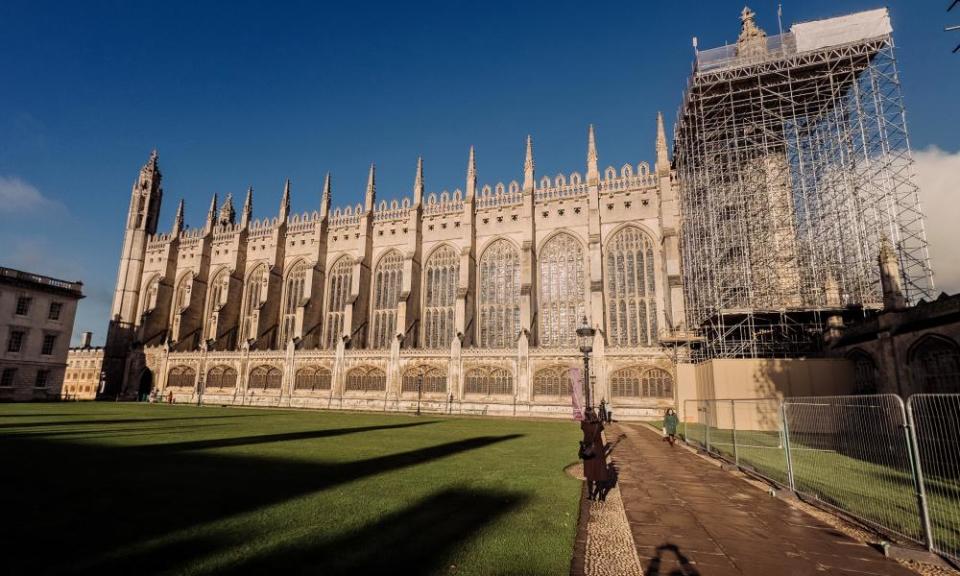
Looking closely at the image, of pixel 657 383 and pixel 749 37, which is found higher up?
pixel 749 37

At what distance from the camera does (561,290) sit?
34625 mm

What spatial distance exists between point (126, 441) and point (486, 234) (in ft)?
94.2

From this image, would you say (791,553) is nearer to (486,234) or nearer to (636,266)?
(636,266)

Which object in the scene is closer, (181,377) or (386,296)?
(386,296)

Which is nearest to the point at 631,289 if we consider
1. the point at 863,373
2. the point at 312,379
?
the point at 863,373

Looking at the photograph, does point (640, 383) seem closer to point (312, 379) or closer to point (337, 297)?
point (312, 379)

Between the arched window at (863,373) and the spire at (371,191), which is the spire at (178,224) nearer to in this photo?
the spire at (371,191)

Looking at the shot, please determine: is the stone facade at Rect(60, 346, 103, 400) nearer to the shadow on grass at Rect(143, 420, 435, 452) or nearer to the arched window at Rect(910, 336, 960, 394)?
the shadow on grass at Rect(143, 420, 435, 452)

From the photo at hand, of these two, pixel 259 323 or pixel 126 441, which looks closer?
pixel 126 441

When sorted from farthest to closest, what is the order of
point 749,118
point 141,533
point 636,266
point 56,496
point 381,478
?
1. point 636,266
2. point 749,118
3. point 381,478
4. point 56,496
5. point 141,533

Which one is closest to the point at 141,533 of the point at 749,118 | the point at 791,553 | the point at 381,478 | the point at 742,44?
the point at 381,478

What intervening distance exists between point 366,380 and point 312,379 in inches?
195

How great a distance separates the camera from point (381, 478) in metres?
8.12

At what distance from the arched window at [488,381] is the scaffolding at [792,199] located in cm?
1250
